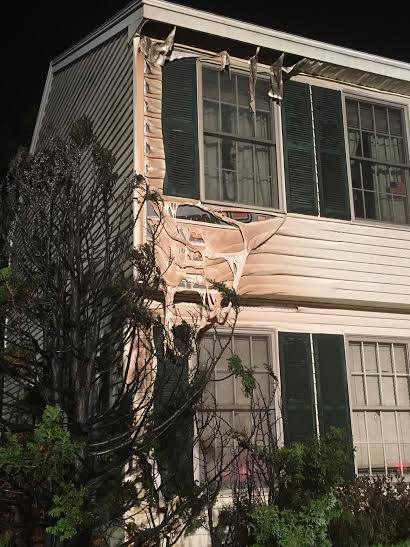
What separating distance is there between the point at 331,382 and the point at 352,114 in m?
3.98

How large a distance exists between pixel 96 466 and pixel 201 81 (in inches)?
200

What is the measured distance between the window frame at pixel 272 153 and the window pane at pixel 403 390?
9.20 feet

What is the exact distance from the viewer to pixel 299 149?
9.06 metres

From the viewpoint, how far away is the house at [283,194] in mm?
8156

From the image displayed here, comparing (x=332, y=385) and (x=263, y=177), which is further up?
(x=263, y=177)

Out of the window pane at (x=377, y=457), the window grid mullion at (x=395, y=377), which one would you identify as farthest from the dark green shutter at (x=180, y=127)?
the window pane at (x=377, y=457)

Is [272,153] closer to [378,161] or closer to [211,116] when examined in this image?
[211,116]

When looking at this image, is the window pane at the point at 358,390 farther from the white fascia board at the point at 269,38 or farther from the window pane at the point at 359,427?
the white fascia board at the point at 269,38

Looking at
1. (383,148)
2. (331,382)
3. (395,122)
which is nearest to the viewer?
(331,382)

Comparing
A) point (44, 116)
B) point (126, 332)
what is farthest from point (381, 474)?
point (44, 116)

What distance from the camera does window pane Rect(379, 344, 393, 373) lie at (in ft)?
29.2

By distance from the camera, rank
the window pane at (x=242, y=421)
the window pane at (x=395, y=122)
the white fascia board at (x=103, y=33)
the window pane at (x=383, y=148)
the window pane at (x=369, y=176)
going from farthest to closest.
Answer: the window pane at (x=395, y=122), the window pane at (x=383, y=148), the window pane at (x=369, y=176), the white fascia board at (x=103, y=33), the window pane at (x=242, y=421)

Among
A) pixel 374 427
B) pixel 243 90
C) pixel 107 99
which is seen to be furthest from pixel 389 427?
pixel 107 99

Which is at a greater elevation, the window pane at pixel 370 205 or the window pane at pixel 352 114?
the window pane at pixel 352 114
